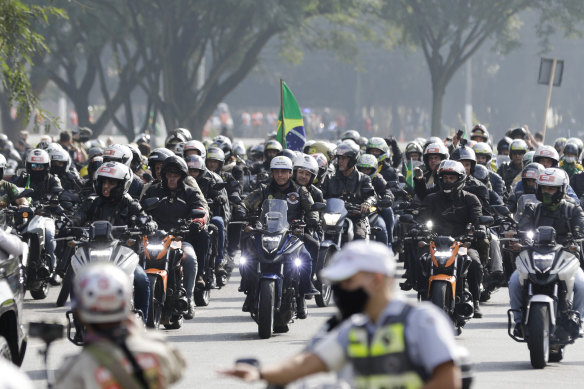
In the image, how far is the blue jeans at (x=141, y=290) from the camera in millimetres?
12648

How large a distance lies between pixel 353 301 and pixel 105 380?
39.8 inches

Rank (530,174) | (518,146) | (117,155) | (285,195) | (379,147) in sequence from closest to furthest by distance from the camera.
→ (285,195) → (117,155) → (530,174) → (518,146) → (379,147)

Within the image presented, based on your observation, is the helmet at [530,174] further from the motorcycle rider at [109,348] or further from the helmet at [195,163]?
the motorcycle rider at [109,348]

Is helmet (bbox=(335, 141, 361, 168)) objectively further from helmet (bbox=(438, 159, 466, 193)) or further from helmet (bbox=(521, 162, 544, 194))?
helmet (bbox=(438, 159, 466, 193))

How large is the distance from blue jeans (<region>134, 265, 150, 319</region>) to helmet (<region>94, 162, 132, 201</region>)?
84 centimetres

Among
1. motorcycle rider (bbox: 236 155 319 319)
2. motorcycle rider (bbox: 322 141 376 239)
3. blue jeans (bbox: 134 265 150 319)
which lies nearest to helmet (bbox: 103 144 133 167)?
motorcycle rider (bbox: 236 155 319 319)

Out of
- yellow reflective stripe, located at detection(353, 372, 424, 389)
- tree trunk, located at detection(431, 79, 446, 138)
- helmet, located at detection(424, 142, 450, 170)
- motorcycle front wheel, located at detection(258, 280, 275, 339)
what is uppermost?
yellow reflective stripe, located at detection(353, 372, 424, 389)

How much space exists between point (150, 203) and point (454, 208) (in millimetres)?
2876

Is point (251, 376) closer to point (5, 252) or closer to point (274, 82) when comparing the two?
point (5, 252)

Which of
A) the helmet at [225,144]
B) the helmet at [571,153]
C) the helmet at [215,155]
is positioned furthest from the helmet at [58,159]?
the helmet at [571,153]

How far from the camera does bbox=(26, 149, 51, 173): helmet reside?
1748cm

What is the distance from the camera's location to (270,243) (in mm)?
13742

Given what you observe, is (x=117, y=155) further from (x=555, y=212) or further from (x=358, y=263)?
(x=358, y=263)

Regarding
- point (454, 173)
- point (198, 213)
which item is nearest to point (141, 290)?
point (198, 213)
